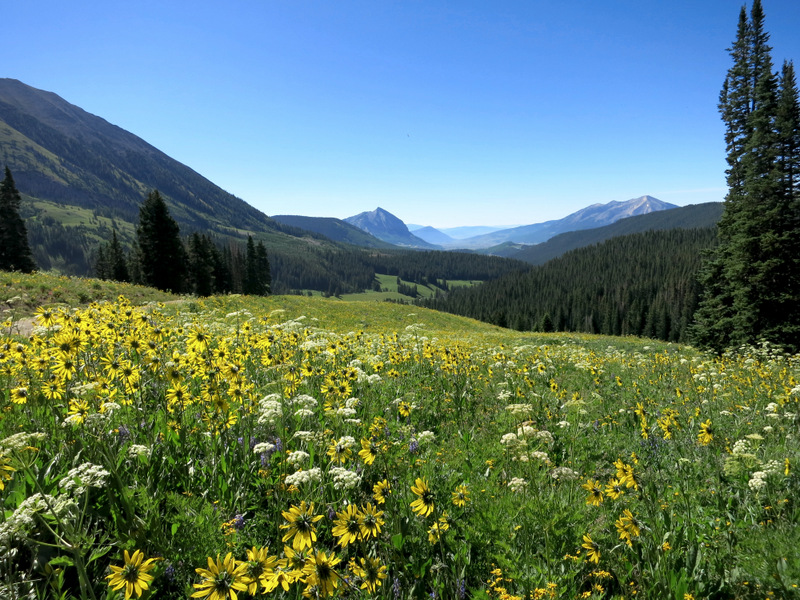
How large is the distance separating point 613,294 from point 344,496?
576 feet

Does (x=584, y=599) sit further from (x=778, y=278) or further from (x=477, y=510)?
(x=778, y=278)

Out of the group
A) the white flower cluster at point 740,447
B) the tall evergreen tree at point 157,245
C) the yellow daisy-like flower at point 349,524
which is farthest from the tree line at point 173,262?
the white flower cluster at point 740,447

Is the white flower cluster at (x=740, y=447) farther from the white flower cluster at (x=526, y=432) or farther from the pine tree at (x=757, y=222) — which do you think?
the pine tree at (x=757, y=222)

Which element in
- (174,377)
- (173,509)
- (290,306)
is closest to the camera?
(173,509)

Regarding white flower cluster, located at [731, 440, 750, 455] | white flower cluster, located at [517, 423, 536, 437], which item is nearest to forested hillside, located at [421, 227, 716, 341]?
white flower cluster, located at [731, 440, 750, 455]

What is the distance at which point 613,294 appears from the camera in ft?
Answer: 507

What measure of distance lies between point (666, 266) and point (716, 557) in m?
191

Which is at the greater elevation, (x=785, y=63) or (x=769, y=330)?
(x=785, y=63)

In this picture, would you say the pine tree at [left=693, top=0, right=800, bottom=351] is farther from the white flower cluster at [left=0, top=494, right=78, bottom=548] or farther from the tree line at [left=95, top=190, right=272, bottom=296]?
the tree line at [left=95, top=190, right=272, bottom=296]

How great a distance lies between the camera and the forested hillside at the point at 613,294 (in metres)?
117

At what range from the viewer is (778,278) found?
2145cm

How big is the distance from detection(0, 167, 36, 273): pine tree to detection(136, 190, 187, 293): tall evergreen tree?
37.8 feet

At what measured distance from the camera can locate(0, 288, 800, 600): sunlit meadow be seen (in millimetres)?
2553

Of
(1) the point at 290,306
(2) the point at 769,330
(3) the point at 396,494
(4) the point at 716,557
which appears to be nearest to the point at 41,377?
(3) the point at 396,494
